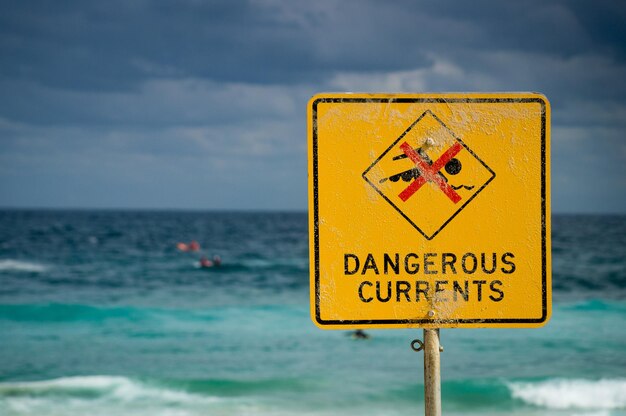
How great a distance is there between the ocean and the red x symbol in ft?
27.2

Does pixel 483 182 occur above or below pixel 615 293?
above

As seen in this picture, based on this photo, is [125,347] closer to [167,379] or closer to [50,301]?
[167,379]

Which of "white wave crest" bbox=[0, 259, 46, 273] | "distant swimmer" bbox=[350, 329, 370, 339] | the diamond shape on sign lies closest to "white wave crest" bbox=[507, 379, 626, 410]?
"distant swimmer" bbox=[350, 329, 370, 339]

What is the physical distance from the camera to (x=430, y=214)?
170 centimetres

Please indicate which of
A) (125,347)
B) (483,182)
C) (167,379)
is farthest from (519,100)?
(125,347)

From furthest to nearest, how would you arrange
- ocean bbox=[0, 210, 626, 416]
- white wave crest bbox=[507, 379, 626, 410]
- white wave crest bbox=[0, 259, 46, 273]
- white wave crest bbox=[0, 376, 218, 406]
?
white wave crest bbox=[0, 259, 46, 273], white wave crest bbox=[0, 376, 218, 406], ocean bbox=[0, 210, 626, 416], white wave crest bbox=[507, 379, 626, 410]

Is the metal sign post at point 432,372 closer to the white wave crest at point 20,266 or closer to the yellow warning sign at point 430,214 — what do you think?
the yellow warning sign at point 430,214

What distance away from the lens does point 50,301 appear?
21422mm

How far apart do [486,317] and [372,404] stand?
8.72 m

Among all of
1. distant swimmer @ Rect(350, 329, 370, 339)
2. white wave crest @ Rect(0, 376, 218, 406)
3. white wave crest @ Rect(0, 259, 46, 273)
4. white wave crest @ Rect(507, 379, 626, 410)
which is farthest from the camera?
white wave crest @ Rect(0, 259, 46, 273)

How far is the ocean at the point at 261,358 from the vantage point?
10023 mm

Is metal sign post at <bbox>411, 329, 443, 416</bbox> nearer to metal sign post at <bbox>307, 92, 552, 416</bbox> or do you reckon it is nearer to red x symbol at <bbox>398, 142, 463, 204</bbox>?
metal sign post at <bbox>307, 92, 552, 416</bbox>

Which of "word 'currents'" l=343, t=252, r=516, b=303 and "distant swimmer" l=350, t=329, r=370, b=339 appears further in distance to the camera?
"distant swimmer" l=350, t=329, r=370, b=339

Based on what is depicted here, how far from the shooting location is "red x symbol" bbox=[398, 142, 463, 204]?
170cm
